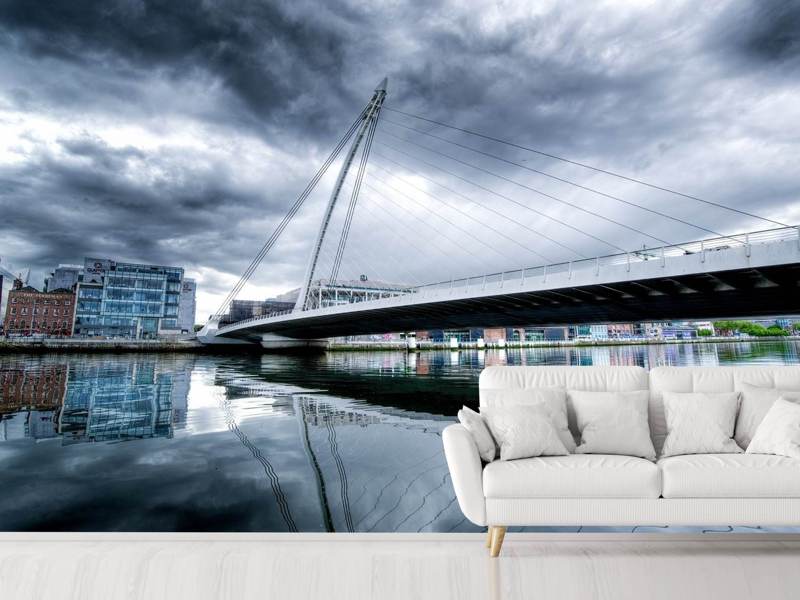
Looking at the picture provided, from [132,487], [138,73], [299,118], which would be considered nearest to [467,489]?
[132,487]

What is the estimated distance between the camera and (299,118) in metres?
20.0

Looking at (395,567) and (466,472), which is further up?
(466,472)

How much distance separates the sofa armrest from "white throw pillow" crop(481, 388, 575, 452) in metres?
0.50

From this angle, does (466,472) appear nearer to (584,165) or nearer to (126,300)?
(584,165)

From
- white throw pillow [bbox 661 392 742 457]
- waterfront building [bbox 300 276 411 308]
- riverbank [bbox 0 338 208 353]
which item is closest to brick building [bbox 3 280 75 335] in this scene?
riverbank [bbox 0 338 208 353]

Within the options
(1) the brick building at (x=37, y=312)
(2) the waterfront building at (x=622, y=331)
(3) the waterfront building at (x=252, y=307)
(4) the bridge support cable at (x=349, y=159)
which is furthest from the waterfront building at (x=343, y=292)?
(2) the waterfront building at (x=622, y=331)

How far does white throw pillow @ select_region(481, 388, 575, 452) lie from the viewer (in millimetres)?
2426

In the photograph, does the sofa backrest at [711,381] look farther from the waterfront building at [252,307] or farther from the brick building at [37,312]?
the waterfront building at [252,307]

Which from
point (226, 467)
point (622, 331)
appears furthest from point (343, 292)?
point (622, 331)

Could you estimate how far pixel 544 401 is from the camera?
8.29ft

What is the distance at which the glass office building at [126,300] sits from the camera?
57125mm

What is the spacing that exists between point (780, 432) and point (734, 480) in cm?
48

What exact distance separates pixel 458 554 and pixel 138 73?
26.2 meters

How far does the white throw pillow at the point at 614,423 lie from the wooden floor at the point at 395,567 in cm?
43
